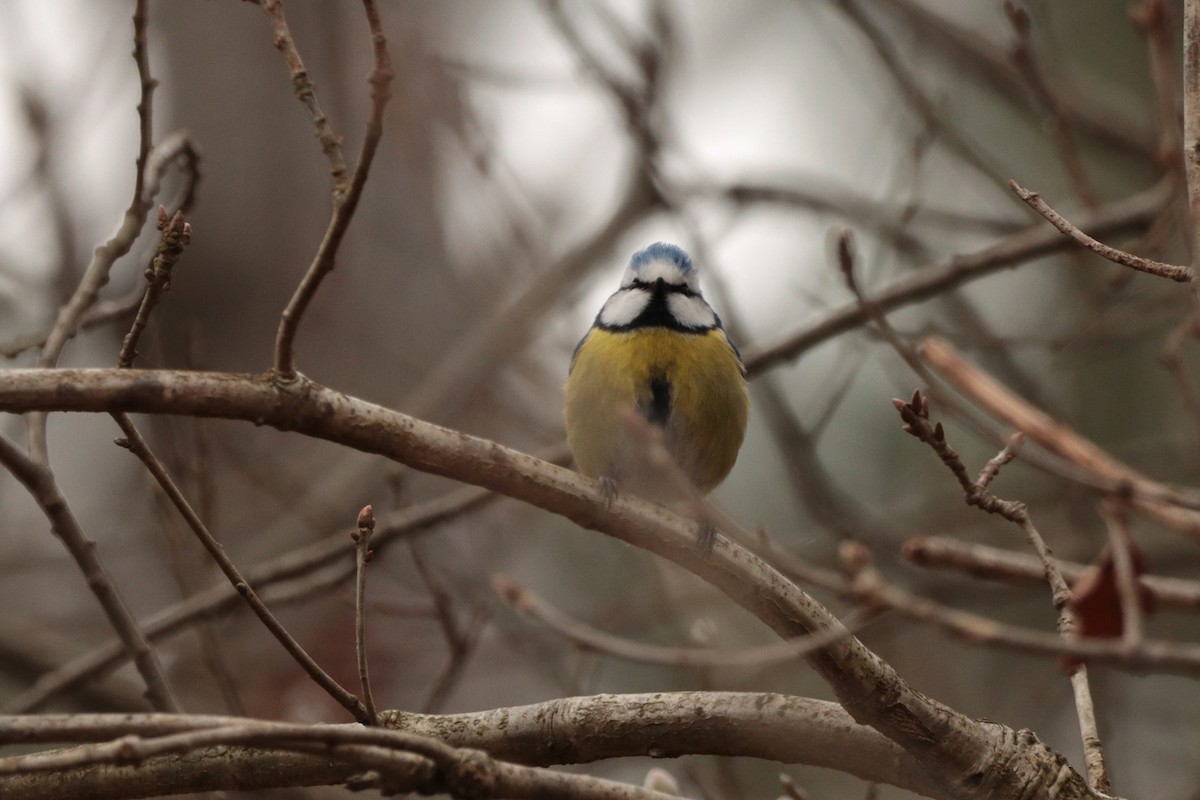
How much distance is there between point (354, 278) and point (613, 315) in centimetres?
346

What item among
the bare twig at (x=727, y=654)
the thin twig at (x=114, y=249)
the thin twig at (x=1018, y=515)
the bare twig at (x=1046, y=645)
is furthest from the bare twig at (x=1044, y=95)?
the thin twig at (x=114, y=249)

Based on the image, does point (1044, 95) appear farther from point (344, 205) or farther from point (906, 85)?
point (344, 205)

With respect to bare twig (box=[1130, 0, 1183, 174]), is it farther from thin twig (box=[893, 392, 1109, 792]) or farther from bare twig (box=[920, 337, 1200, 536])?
thin twig (box=[893, 392, 1109, 792])

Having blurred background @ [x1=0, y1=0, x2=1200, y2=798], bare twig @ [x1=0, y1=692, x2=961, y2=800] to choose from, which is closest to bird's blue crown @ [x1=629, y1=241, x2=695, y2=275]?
blurred background @ [x1=0, y1=0, x2=1200, y2=798]

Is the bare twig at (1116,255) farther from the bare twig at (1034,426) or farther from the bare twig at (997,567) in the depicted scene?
the bare twig at (1034,426)

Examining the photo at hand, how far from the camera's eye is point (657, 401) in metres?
3.21

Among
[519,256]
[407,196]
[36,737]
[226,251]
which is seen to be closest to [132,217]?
[36,737]

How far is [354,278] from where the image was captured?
661 centimetres

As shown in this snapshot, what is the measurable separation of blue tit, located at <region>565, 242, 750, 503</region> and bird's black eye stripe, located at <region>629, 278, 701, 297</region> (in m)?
0.09

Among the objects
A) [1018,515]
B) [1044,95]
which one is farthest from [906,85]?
[1018,515]

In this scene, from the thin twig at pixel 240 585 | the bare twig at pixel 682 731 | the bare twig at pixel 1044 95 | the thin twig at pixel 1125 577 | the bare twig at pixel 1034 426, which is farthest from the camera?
the bare twig at pixel 1044 95

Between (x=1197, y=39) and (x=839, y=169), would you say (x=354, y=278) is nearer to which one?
(x=839, y=169)

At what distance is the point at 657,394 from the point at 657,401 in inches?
0.8

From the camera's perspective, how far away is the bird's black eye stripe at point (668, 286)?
3.58 meters
